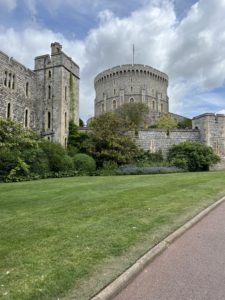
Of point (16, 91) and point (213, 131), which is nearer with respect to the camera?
point (16, 91)

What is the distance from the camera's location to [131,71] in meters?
64.9

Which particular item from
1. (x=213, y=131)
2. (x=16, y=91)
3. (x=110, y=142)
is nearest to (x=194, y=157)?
(x=213, y=131)

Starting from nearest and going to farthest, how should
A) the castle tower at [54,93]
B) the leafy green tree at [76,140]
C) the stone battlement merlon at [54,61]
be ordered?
1. the leafy green tree at [76,140]
2. the castle tower at [54,93]
3. the stone battlement merlon at [54,61]

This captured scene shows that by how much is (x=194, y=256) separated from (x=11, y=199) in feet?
24.2

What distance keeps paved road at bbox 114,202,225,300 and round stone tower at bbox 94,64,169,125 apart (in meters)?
57.1

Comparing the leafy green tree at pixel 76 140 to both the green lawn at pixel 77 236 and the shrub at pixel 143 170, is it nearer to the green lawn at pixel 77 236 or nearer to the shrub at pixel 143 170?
the shrub at pixel 143 170

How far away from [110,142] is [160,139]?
24.9 ft

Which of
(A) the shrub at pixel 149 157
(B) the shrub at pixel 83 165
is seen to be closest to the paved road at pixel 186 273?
(B) the shrub at pixel 83 165

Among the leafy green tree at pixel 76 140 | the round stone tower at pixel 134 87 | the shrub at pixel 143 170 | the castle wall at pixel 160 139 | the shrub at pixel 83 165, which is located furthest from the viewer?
the round stone tower at pixel 134 87

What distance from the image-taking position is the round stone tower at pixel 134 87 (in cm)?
6494

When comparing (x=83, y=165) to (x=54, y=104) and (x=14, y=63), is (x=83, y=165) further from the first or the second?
(x=14, y=63)

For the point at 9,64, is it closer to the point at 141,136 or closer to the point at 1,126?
the point at 141,136

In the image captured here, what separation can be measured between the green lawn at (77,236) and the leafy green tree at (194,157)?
18.7m

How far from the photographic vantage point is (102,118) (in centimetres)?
2998
